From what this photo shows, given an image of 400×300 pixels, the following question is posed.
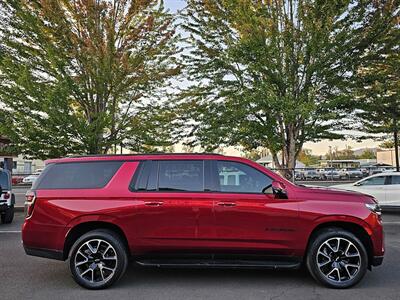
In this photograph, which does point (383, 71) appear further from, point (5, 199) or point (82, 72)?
point (5, 199)

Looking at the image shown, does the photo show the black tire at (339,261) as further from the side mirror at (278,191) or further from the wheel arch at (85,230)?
the wheel arch at (85,230)

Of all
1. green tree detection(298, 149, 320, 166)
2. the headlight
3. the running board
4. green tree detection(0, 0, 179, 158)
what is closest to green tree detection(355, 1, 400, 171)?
green tree detection(0, 0, 179, 158)

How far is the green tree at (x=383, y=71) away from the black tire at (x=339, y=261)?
10703mm

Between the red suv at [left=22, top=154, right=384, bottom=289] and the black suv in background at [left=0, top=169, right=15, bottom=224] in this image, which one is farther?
the black suv in background at [left=0, top=169, right=15, bottom=224]

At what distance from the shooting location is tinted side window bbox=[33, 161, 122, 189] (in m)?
5.21

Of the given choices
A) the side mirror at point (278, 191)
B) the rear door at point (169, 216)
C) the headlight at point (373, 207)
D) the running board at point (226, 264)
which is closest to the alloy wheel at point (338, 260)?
the running board at point (226, 264)

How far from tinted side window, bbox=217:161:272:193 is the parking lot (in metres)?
1.29

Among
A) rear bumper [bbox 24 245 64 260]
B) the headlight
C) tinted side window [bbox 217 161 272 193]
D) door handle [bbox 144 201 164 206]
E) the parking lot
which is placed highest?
tinted side window [bbox 217 161 272 193]

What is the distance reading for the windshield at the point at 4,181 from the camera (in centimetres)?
1059

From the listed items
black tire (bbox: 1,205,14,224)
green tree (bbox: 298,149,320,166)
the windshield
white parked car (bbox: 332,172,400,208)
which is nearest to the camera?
black tire (bbox: 1,205,14,224)

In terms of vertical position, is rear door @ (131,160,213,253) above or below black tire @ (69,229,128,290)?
above

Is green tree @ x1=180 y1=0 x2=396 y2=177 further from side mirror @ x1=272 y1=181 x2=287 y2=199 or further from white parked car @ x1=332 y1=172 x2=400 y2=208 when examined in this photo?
side mirror @ x1=272 y1=181 x2=287 y2=199

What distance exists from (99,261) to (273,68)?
10.4 m

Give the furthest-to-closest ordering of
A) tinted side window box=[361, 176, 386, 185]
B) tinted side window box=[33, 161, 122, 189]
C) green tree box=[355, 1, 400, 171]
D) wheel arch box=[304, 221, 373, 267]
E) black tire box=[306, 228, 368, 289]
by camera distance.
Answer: green tree box=[355, 1, 400, 171]
tinted side window box=[361, 176, 386, 185]
tinted side window box=[33, 161, 122, 189]
wheel arch box=[304, 221, 373, 267]
black tire box=[306, 228, 368, 289]
